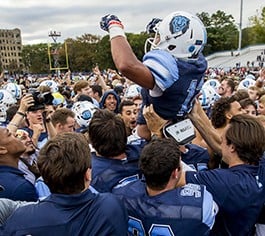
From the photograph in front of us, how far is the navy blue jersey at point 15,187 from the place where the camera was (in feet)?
8.43

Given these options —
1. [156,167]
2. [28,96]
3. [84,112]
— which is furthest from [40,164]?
[84,112]

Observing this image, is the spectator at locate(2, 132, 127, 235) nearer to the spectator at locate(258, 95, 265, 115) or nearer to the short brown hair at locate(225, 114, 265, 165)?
the short brown hair at locate(225, 114, 265, 165)

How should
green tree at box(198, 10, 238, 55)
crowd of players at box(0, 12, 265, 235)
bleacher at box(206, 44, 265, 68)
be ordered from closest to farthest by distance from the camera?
crowd of players at box(0, 12, 265, 235) < bleacher at box(206, 44, 265, 68) < green tree at box(198, 10, 238, 55)

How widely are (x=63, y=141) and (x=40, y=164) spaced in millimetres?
197

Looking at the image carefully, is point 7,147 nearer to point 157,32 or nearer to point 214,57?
point 157,32

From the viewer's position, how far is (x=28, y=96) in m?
4.28

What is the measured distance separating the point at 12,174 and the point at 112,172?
0.76 m

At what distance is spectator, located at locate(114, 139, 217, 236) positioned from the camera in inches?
89.2

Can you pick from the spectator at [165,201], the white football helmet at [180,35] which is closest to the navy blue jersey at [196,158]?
the spectator at [165,201]

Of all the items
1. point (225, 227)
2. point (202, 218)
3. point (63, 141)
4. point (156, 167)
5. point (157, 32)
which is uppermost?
point (157, 32)

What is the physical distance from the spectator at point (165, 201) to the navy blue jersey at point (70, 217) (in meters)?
0.26

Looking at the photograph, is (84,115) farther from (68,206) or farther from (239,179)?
(68,206)

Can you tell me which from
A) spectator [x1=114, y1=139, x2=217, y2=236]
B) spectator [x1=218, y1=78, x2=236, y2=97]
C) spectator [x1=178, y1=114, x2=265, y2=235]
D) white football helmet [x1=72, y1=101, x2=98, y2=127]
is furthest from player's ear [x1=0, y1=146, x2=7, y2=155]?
spectator [x1=218, y1=78, x2=236, y2=97]

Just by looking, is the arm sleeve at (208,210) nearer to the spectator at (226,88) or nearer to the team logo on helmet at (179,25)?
the team logo on helmet at (179,25)
